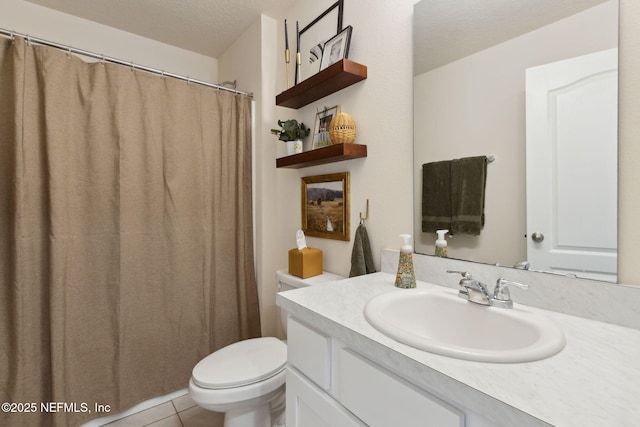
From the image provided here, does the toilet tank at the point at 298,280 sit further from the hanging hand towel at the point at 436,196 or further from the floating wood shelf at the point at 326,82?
the floating wood shelf at the point at 326,82

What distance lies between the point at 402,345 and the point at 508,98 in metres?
0.84

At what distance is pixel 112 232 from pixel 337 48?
1.54 meters

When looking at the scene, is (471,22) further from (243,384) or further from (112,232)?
(112,232)

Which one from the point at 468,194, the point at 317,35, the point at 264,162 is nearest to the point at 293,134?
A: the point at 264,162

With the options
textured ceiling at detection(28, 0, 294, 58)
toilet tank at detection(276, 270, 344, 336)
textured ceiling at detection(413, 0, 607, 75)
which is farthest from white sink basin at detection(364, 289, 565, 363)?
textured ceiling at detection(28, 0, 294, 58)

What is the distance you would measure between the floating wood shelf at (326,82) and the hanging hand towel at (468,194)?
2.05ft

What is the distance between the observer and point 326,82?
4.66 ft

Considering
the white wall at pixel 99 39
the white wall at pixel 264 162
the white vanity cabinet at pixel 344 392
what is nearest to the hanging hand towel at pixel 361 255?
the white vanity cabinet at pixel 344 392

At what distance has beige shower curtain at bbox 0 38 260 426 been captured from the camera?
1.37m

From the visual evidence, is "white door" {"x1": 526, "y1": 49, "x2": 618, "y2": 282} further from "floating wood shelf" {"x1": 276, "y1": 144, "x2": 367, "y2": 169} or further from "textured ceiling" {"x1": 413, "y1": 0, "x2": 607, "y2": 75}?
"floating wood shelf" {"x1": 276, "y1": 144, "x2": 367, "y2": 169}

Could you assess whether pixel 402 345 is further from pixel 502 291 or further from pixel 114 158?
pixel 114 158

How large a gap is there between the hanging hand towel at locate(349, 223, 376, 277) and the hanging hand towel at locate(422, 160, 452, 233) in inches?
11.5

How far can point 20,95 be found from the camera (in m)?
1.35

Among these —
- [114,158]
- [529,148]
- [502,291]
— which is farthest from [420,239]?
[114,158]
